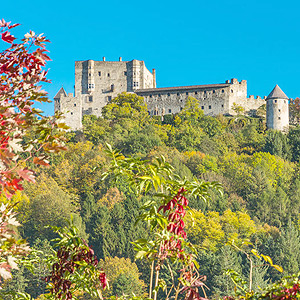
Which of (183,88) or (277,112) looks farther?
(183,88)

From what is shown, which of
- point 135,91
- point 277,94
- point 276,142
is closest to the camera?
point 276,142

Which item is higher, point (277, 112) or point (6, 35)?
point (277, 112)

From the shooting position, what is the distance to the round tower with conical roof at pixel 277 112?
81125 millimetres

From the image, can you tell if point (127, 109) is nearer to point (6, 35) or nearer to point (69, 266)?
point (69, 266)

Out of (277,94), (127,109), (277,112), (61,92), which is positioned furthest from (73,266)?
(61,92)

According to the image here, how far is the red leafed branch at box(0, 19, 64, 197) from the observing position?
13.6 ft

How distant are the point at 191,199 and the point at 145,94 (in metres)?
22.9

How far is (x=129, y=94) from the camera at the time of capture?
8606 centimetres

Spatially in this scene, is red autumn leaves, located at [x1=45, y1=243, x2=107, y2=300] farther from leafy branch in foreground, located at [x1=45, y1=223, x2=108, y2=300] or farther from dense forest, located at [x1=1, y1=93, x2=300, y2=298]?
dense forest, located at [x1=1, y1=93, x2=300, y2=298]

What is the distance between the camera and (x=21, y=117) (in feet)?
14.5

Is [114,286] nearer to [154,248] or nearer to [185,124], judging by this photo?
[185,124]

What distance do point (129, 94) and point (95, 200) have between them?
62.9 feet

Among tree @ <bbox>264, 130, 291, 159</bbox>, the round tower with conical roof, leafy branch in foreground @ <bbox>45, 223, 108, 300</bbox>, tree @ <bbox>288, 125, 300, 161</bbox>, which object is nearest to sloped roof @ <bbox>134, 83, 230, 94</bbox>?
the round tower with conical roof

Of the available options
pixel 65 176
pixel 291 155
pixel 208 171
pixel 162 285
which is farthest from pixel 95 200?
pixel 162 285
